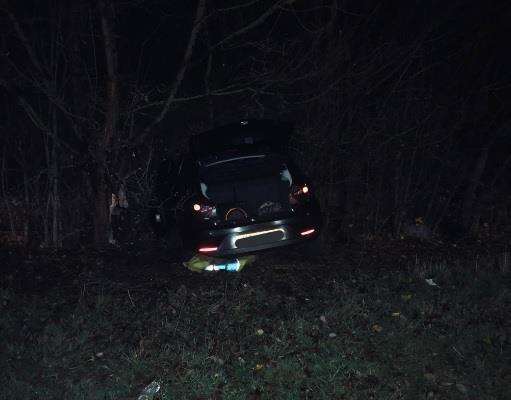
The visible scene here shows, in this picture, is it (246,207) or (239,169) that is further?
(239,169)

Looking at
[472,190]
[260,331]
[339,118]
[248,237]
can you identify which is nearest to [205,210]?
[248,237]

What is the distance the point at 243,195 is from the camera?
6664mm

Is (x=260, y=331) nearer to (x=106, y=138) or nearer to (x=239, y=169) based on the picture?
(x=239, y=169)

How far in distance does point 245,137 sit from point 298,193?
1.03 m

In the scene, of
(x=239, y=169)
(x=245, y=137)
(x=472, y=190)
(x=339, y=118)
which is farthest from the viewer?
(x=472, y=190)

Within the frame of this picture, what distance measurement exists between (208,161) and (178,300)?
1.80 m

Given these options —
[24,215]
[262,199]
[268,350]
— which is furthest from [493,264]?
[24,215]

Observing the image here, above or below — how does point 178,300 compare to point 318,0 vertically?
below

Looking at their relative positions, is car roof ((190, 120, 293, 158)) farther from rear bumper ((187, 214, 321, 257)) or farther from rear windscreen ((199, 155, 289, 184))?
rear bumper ((187, 214, 321, 257))

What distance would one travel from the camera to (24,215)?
829 cm

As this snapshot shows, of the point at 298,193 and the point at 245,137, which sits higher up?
the point at 245,137

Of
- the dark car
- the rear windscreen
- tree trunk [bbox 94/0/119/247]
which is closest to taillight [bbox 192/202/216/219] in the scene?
the dark car

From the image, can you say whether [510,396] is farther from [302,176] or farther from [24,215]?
[24,215]

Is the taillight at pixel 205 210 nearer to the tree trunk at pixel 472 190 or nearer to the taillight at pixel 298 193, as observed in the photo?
the taillight at pixel 298 193
